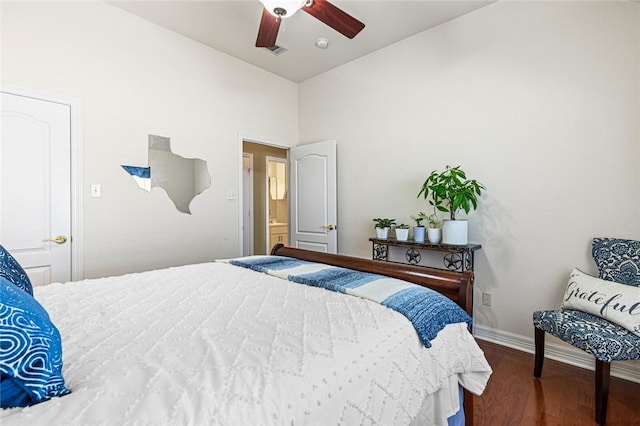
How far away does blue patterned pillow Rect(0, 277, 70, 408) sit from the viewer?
66cm

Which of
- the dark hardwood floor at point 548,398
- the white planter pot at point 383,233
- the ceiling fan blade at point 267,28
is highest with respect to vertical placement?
the ceiling fan blade at point 267,28

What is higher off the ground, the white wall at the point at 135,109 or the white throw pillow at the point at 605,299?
the white wall at the point at 135,109

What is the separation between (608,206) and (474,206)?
86 cm

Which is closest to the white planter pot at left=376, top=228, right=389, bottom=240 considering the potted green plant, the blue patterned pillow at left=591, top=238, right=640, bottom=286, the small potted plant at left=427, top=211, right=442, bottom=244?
the small potted plant at left=427, top=211, right=442, bottom=244

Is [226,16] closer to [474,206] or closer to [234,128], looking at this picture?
[234,128]

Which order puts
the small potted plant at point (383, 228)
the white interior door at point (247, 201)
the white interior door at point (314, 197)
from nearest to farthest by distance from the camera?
the small potted plant at point (383, 228) < the white interior door at point (314, 197) < the white interior door at point (247, 201)

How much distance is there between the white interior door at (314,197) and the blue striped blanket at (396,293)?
207cm

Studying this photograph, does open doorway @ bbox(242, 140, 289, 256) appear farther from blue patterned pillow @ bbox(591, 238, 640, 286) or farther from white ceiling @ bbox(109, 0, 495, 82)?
blue patterned pillow @ bbox(591, 238, 640, 286)

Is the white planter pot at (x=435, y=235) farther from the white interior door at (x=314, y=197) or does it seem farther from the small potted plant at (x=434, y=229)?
the white interior door at (x=314, y=197)

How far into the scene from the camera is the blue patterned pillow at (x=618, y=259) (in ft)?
6.73

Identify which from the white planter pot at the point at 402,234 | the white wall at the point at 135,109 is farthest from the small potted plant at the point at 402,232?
the white wall at the point at 135,109

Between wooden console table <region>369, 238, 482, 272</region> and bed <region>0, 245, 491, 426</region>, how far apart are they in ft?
3.82

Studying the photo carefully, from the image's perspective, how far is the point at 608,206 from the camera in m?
2.28

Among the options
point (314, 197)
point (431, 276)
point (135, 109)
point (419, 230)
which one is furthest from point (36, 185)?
point (419, 230)
